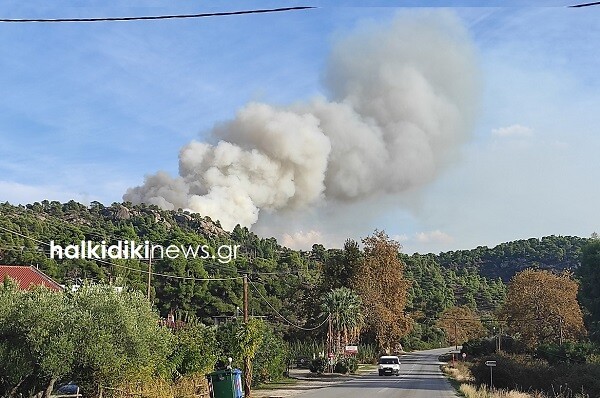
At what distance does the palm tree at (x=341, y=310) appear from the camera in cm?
7244

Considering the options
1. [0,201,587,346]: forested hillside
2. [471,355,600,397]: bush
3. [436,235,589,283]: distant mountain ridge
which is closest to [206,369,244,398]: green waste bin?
[471,355,600,397]: bush

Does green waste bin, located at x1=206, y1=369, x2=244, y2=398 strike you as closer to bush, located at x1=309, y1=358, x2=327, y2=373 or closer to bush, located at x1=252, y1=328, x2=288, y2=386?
bush, located at x1=252, y1=328, x2=288, y2=386

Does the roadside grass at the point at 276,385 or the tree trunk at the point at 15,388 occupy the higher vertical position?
the tree trunk at the point at 15,388

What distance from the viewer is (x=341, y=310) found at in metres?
73.0

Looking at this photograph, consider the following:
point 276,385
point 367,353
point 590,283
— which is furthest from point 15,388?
Result: point 367,353

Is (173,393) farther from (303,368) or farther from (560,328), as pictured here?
(303,368)

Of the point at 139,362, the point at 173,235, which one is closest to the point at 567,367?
the point at 139,362

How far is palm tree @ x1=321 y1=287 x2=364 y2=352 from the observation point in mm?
72438

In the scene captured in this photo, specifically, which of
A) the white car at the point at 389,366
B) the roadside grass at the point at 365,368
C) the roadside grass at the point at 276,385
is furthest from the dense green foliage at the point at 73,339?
the roadside grass at the point at 365,368

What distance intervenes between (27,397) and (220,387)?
6825mm

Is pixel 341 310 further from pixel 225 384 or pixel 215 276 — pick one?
pixel 225 384

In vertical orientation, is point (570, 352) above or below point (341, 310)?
below

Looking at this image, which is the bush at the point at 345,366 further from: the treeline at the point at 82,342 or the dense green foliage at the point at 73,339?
the dense green foliage at the point at 73,339

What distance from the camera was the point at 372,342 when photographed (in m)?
92.1
